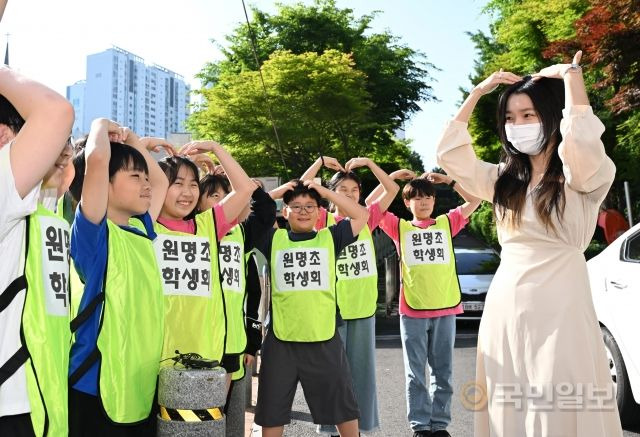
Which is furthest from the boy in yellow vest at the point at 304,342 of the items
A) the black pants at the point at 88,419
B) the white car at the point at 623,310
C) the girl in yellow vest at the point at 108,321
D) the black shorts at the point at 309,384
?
the white car at the point at 623,310

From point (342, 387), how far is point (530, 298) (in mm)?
1827

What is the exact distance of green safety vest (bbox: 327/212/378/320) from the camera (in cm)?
478

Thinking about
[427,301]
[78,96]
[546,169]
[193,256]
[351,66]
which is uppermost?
[78,96]

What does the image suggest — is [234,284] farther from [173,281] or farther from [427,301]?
[427,301]

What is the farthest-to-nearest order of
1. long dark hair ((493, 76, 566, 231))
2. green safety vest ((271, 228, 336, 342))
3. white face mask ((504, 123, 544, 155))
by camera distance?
green safety vest ((271, 228, 336, 342)), white face mask ((504, 123, 544, 155)), long dark hair ((493, 76, 566, 231))

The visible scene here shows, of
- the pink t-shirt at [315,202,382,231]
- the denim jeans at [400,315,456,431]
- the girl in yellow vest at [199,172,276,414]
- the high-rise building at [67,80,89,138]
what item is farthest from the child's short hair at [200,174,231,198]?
the high-rise building at [67,80,89,138]

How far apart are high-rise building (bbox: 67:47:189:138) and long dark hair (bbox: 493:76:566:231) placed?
92024mm

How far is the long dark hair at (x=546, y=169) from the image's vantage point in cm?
225

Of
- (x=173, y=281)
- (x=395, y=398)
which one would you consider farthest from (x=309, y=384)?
(x=395, y=398)

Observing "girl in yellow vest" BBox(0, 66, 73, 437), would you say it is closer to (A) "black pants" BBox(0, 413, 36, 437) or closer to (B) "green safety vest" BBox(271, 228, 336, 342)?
(A) "black pants" BBox(0, 413, 36, 437)

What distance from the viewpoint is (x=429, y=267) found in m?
4.97

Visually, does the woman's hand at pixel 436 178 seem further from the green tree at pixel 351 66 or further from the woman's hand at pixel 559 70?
the green tree at pixel 351 66

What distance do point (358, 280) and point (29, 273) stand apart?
3.24 meters

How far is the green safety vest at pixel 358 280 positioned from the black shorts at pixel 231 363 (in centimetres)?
120
